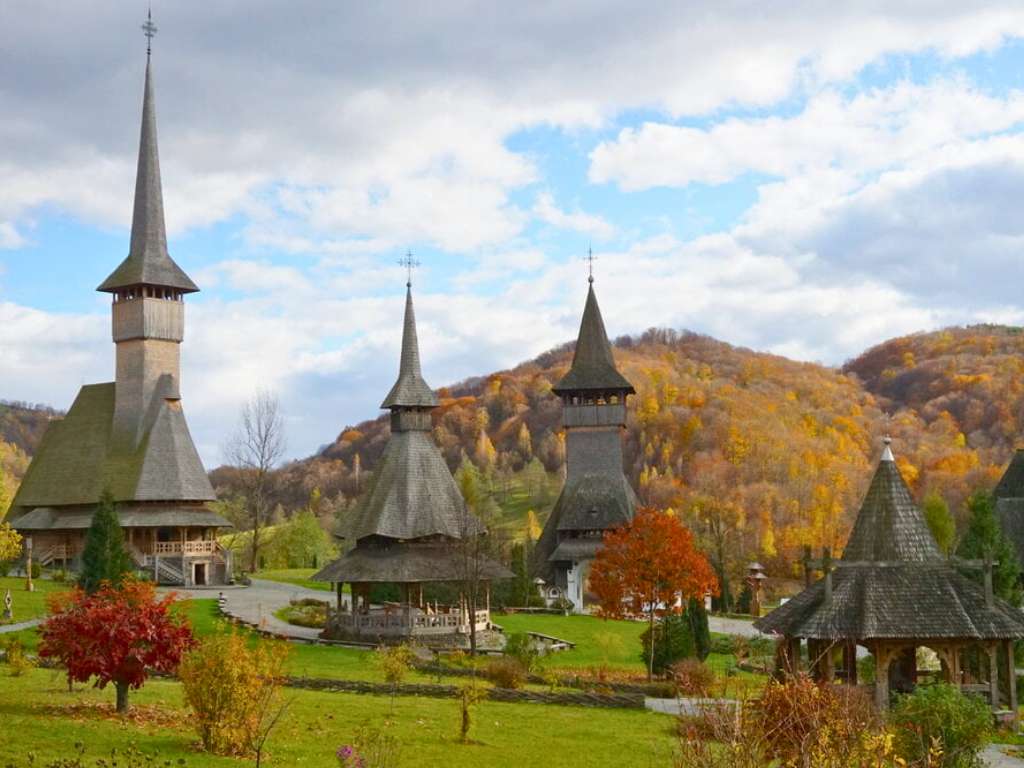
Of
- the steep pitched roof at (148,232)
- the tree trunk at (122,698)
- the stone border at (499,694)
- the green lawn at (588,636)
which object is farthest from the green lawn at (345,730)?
the steep pitched roof at (148,232)

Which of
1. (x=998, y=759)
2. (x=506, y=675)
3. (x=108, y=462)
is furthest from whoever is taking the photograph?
(x=108, y=462)

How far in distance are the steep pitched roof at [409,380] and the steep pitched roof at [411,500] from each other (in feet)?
3.35

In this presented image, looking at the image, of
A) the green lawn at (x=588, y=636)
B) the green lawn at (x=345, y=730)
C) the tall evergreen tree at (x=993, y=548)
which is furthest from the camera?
the green lawn at (x=588, y=636)

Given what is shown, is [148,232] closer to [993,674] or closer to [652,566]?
[652,566]

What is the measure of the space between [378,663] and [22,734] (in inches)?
477

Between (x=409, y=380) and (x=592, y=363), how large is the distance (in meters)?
19.9

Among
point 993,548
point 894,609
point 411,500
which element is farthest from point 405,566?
point 993,548

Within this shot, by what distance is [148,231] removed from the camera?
182 feet

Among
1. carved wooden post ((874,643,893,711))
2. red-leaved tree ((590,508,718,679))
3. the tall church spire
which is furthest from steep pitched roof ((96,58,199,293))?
carved wooden post ((874,643,893,711))

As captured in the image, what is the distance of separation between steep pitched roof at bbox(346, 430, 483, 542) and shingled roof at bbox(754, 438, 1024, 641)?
13.4 meters

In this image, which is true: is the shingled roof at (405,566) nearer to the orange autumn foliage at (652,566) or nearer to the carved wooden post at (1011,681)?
the orange autumn foliage at (652,566)

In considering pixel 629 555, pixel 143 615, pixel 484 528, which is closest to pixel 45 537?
pixel 484 528

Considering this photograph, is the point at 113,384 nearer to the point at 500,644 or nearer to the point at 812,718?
the point at 500,644

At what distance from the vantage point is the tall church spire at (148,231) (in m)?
54.8
